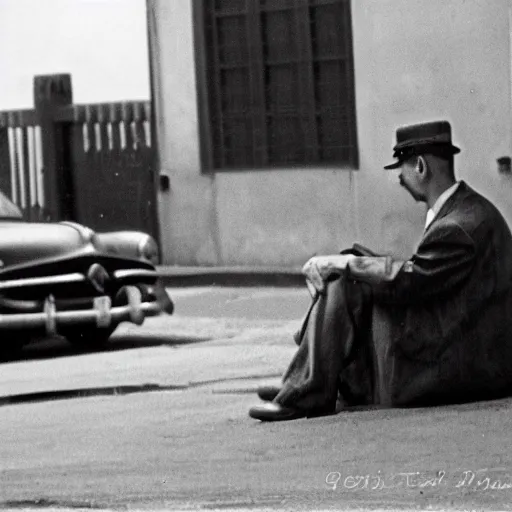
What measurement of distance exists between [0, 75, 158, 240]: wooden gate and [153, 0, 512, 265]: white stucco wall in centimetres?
80

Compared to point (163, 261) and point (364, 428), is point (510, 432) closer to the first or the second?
point (364, 428)

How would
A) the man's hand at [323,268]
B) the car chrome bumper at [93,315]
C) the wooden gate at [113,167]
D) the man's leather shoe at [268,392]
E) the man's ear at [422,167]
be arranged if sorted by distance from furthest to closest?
1. the wooden gate at [113,167]
2. the car chrome bumper at [93,315]
3. the man's leather shoe at [268,392]
4. the man's ear at [422,167]
5. the man's hand at [323,268]

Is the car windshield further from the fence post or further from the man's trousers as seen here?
the fence post

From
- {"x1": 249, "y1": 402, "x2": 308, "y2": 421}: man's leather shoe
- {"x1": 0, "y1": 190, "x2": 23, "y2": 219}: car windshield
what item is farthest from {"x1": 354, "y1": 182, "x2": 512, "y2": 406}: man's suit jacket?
{"x1": 0, "y1": 190, "x2": 23, "y2": 219}: car windshield

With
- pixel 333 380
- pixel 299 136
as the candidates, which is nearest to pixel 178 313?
pixel 299 136

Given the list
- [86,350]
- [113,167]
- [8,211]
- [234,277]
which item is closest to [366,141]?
[234,277]

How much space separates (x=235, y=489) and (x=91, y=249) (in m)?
5.98

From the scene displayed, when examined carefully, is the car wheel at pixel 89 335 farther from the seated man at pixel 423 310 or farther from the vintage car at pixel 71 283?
the seated man at pixel 423 310

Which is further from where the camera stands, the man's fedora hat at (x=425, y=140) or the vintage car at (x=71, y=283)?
the vintage car at (x=71, y=283)

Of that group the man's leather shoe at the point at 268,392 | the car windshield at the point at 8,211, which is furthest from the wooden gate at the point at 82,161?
the man's leather shoe at the point at 268,392

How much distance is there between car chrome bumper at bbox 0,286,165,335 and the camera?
1181 centimetres

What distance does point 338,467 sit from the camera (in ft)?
22.6
